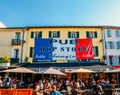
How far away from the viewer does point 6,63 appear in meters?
26.1

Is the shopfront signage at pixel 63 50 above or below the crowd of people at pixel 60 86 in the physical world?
above

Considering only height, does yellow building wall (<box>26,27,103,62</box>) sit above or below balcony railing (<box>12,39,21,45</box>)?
above

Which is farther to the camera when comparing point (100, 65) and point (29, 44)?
point (29, 44)

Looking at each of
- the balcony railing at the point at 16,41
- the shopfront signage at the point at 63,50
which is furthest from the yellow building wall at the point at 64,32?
the balcony railing at the point at 16,41

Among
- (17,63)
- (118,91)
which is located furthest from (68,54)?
(118,91)

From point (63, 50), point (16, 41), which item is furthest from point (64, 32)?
point (16, 41)

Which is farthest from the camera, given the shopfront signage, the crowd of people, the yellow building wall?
the yellow building wall

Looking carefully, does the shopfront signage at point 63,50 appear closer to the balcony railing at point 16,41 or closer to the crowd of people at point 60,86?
the balcony railing at point 16,41

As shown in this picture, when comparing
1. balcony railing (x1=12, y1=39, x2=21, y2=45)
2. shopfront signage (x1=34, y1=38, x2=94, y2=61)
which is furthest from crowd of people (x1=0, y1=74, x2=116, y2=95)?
balcony railing (x1=12, y1=39, x2=21, y2=45)

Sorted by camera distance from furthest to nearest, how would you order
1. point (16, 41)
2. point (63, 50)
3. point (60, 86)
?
point (16, 41)
point (63, 50)
point (60, 86)

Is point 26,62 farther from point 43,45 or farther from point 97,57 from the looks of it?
point 97,57

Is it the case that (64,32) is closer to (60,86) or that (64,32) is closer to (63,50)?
(63,50)

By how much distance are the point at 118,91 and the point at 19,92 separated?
25.4 ft

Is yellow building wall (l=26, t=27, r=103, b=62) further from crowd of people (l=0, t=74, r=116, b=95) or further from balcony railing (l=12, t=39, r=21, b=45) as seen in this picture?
crowd of people (l=0, t=74, r=116, b=95)
